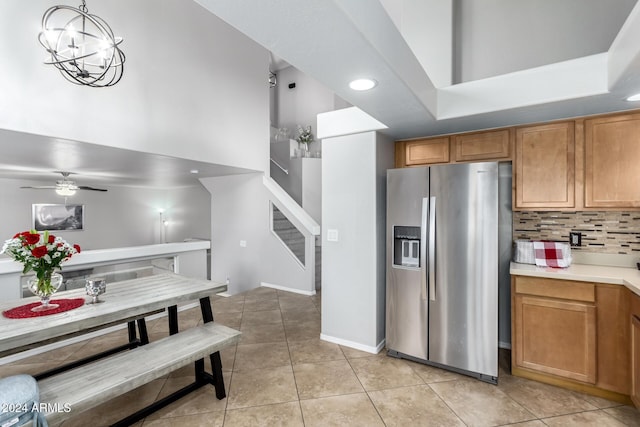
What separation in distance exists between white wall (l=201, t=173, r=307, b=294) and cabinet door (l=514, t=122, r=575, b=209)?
3.58m

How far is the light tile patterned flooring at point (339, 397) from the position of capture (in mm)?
2037

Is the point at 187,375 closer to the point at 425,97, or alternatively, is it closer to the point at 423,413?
the point at 423,413

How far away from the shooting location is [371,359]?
2857 mm

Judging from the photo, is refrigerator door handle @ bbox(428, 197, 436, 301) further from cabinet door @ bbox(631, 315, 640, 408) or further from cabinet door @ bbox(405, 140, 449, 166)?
cabinet door @ bbox(631, 315, 640, 408)

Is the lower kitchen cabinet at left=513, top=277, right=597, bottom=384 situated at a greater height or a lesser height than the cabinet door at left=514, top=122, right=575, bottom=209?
lesser

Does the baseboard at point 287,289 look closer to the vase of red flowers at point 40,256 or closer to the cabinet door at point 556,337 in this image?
the cabinet door at point 556,337

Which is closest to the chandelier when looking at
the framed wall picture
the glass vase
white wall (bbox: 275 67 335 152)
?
the glass vase

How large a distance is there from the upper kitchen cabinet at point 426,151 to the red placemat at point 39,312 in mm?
3092

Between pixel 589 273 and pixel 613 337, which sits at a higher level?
pixel 589 273

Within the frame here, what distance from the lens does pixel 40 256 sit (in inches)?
74.4

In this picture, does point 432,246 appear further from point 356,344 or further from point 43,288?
point 43,288

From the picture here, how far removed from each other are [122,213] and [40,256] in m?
7.64

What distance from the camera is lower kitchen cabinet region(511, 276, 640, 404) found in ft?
7.00

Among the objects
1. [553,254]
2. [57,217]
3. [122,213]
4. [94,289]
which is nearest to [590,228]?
[553,254]
